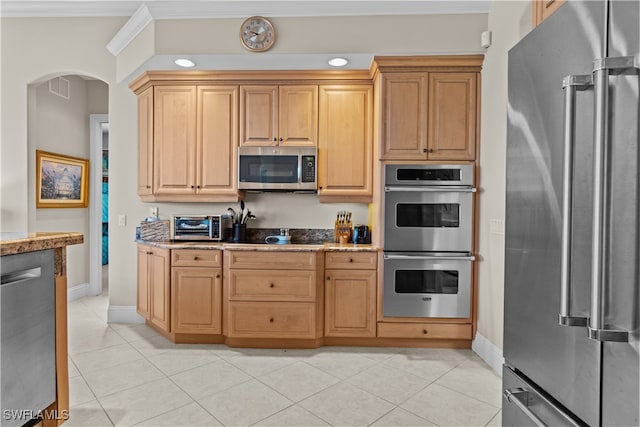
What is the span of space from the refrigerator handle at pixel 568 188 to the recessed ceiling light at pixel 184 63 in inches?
123

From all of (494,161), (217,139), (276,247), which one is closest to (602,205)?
(494,161)

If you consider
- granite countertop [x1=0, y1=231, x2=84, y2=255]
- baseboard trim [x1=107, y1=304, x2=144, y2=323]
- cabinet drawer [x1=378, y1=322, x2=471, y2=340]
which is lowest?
baseboard trim [x1=107, y1=304, x2=144, y2=323]

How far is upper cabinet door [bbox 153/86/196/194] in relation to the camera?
3480 millimetres

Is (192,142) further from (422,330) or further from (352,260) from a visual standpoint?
(422,330)

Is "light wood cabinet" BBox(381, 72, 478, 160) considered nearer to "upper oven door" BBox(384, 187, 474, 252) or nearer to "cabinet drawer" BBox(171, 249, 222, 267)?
"upper oven door" BBox(384, 187, 474, 252)

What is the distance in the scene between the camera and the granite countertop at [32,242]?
1338 mm

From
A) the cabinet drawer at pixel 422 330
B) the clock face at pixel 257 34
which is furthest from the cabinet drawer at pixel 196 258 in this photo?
the clock face at pixel 257 34

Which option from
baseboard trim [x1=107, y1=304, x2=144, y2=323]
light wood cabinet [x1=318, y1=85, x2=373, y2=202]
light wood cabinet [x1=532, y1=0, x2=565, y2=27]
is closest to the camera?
light wood cabinet [x1=532, y1=0, x2=565, y2=27]

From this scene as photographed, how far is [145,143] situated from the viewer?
11.8ft

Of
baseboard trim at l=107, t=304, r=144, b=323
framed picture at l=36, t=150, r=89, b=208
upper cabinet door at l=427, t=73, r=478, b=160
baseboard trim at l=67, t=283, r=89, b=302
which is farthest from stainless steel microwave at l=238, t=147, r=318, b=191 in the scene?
baseboard trim at l=67, t=283, r=89, b=302

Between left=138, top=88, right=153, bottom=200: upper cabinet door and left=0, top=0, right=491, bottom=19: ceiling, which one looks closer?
left=0, top=0, right=491, bottom=19: ceiling

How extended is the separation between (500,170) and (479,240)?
2.12 feet

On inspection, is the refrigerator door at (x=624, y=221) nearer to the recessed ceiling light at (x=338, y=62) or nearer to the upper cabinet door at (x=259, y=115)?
the recessed ceiling light at (x=338, y=62)

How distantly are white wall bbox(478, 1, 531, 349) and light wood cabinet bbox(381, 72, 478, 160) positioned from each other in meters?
0.13
